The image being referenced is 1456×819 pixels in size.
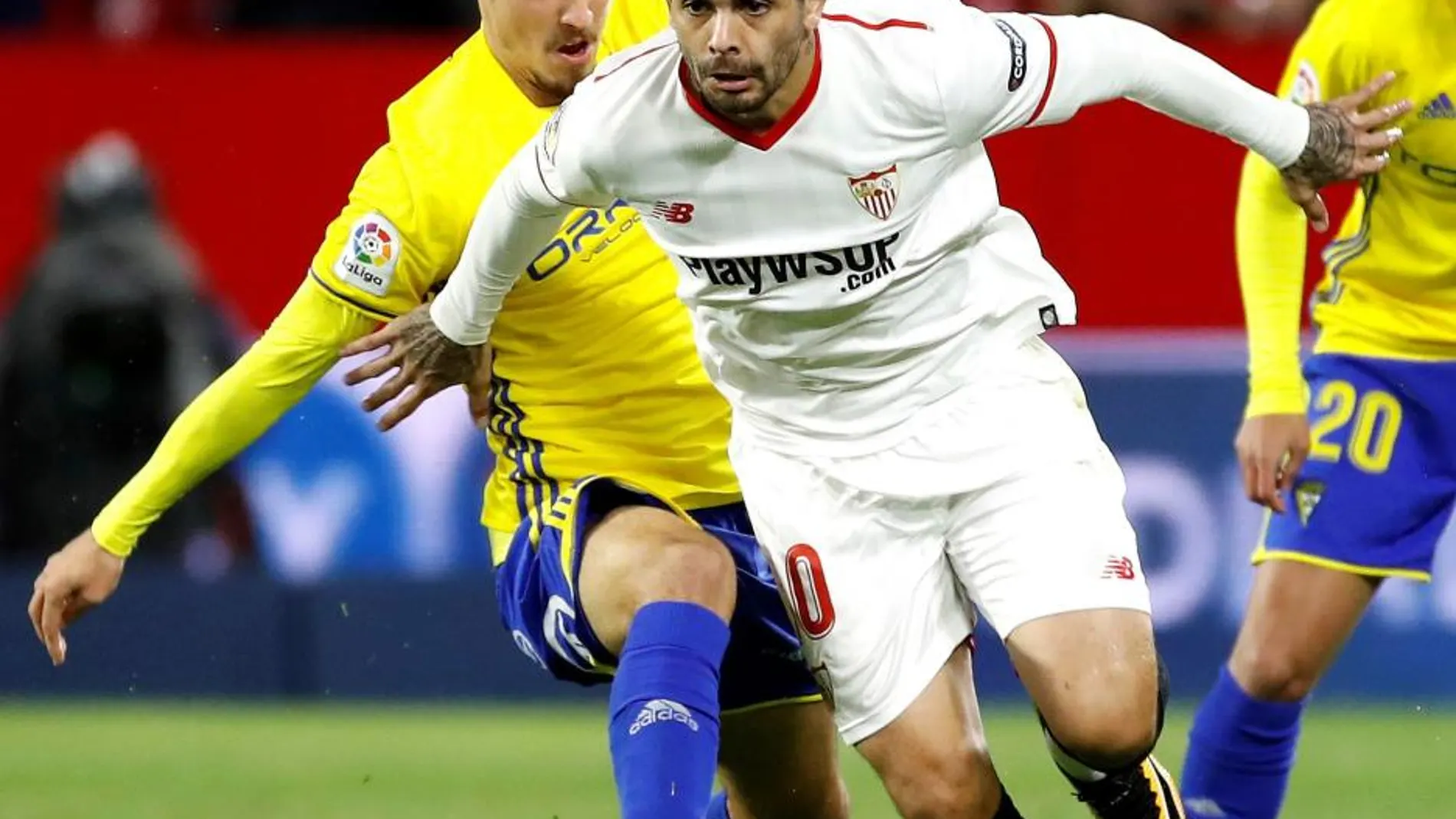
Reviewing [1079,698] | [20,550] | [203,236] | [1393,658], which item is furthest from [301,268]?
[1079,698]

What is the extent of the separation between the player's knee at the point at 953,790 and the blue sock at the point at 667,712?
0.46 meters

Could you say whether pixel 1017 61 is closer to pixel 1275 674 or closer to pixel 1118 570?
pixel 1118 570

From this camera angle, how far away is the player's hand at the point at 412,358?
511cm

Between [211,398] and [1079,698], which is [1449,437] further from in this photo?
[211,398]

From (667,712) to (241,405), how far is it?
3.71 ft

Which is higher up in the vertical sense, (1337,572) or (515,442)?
(515,442)

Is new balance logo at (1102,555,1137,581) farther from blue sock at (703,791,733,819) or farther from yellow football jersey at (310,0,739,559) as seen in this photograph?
blue sock at (703,791,733,819)

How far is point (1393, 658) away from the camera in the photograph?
31.8 ft

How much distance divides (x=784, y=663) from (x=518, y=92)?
1.33 meters

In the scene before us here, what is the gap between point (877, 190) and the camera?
15.6 feet

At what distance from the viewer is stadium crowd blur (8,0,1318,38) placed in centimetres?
1078

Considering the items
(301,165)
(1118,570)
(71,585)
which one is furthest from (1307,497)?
(301,165)

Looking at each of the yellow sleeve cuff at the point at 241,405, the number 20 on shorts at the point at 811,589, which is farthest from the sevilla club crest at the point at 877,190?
the yellow sleeve cuff at the point at 241,405

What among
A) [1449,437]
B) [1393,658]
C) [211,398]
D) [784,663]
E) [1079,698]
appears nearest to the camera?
[1079,698]
